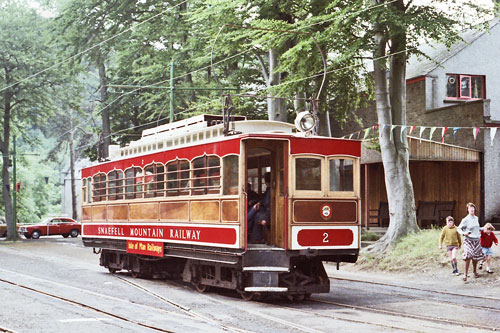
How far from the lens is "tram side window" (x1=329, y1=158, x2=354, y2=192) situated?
15.3 metres

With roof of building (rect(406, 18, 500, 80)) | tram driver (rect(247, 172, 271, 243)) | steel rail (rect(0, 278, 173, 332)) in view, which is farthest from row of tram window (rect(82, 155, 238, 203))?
roof of building (rect(406, 18, 500, 80))

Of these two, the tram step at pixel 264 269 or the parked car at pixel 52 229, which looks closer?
the tram step at pixel 264 269

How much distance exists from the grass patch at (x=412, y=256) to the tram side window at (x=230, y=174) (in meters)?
7.78

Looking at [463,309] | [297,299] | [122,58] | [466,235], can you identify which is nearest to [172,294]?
[297,299]

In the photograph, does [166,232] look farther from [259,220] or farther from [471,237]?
[471,237]

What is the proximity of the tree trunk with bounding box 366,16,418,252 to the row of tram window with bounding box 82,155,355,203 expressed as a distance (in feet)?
25.1

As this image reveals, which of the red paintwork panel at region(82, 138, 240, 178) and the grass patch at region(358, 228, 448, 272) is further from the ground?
the red paintwork panel at region(82, 138, 240, 178)

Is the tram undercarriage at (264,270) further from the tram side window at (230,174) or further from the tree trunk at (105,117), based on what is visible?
the tree trunk at (105,117)

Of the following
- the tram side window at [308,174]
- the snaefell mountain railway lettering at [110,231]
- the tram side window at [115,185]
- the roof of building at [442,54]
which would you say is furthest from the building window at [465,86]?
the tram side window at [308,174]

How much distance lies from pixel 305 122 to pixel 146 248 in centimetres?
549

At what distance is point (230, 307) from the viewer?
1405cm

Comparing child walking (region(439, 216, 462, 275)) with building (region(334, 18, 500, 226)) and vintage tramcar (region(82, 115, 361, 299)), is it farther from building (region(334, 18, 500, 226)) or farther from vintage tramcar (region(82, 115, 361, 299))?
building (region(334, 18, 500, 226))

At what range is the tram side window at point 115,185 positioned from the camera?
66.7 ft

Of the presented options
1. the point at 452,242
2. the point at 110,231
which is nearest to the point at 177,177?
the point at 110,231
